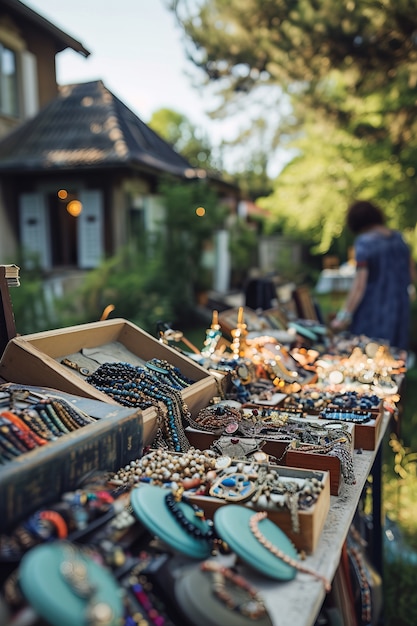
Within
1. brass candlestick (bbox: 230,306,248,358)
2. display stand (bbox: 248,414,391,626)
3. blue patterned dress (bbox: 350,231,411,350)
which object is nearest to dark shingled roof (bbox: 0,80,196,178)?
blue patterned dress (bbox: 350,231,411,350)

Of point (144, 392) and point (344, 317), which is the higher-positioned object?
point (144, 392)

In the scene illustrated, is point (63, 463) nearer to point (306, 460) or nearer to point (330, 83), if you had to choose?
point (306, 460)

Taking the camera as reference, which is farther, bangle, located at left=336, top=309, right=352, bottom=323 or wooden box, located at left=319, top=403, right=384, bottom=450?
bangle, located at left=336, top=309, right=352, bottom=323

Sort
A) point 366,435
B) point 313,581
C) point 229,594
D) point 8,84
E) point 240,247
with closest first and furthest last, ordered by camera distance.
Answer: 1. point 229,594
2. point 313,581
3. point 366,435
4. point 8,84
5. point 240,247

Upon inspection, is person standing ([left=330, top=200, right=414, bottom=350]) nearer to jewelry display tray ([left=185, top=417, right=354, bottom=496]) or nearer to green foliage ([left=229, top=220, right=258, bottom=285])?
jewelry display tray ([left=185, top=417, right=354, bottom=496])

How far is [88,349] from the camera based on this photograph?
1.89 meters

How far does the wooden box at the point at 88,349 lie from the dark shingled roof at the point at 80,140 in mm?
7429

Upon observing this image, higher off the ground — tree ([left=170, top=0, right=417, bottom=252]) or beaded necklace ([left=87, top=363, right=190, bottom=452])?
tree ([left=170, top=0, right=417, bottom=252])

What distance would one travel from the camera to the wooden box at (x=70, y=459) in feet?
3.11

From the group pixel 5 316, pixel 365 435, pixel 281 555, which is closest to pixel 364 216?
pixel 365 435

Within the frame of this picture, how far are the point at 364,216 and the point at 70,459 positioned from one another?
332cm

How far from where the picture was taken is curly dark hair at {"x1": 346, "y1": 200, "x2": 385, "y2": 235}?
3.94 m

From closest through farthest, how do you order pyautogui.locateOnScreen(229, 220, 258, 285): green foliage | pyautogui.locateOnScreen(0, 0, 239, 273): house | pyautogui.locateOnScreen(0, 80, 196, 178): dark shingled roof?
pyautogui.locateOnScreen(0, 80, 196, 178): dark shingled roof < pyautogui.locateOnScreen(0, 0, 239, 273): house < pyautogui.locateOnScreen(229, 220, 258, 285): green foliage

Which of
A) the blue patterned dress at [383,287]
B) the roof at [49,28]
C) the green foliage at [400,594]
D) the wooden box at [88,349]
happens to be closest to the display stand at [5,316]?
the wooden box at [88,349]
